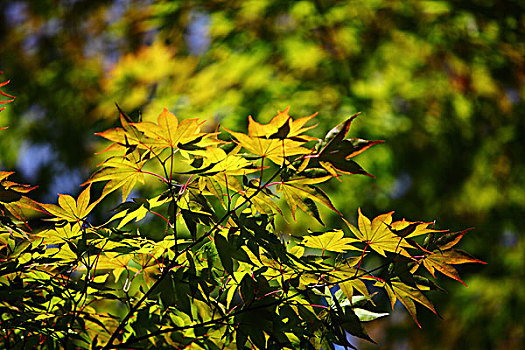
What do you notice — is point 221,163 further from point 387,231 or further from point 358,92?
point 358,92

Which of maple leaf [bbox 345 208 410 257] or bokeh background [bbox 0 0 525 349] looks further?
bokeh background [bbox 0 0 525 349]

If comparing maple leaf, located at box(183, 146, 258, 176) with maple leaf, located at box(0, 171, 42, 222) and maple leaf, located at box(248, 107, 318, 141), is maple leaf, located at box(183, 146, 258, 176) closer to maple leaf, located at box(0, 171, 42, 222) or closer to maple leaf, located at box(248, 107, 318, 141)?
maple leaf, located at box(248, 107, 318, 141)

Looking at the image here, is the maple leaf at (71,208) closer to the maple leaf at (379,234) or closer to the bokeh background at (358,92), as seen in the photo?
the maple leaf at (379,234)

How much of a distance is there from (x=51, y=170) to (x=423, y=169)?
206 centimetres

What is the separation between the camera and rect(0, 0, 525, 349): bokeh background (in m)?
1.83

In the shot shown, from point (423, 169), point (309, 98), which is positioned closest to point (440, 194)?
point (423, 169)

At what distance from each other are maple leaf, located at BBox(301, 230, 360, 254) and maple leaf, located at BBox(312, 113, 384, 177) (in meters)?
0.08

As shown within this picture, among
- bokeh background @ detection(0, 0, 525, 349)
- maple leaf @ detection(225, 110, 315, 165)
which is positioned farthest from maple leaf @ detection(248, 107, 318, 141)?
bokeh background @ detection(0, 0, 525, 349)

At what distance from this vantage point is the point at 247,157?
424 millimetres

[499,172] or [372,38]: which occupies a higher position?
[372,38]

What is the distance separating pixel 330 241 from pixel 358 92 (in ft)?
4.97

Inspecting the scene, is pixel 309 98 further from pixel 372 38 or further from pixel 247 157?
pixel 247 157

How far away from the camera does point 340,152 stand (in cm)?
37

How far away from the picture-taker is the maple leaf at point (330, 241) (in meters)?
0.43
